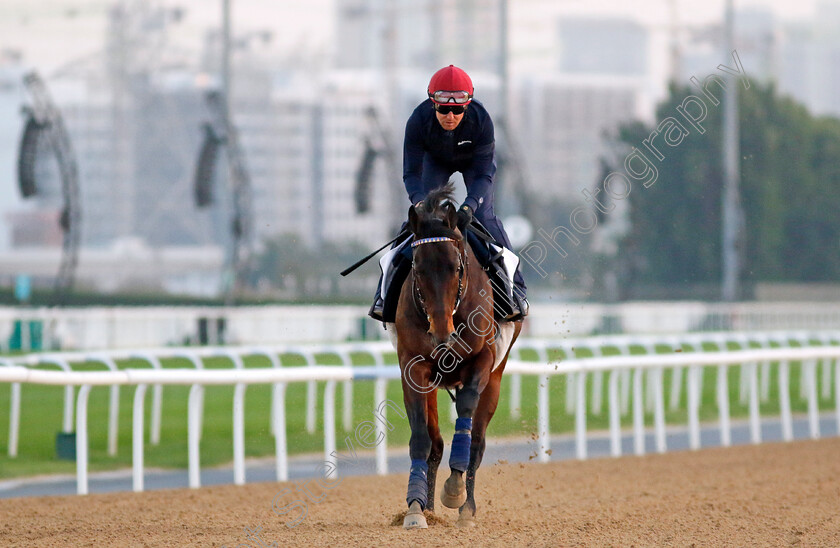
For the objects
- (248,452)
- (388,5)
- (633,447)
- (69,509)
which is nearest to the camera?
(69,509)

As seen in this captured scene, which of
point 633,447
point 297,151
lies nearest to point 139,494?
point 633,447

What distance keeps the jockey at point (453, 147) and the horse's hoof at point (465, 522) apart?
0.97 m

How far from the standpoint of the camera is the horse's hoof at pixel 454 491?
5.68m

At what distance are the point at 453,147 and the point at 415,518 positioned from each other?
1776mm

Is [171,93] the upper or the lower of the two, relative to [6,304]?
upper

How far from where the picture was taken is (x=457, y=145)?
627cm

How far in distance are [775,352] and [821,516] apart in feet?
18.6

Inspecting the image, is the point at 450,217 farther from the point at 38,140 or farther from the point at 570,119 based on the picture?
the point at 570,119

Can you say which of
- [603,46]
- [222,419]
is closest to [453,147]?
[222,419]

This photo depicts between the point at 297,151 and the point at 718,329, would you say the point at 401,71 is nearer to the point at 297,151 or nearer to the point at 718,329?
the point at 297,151

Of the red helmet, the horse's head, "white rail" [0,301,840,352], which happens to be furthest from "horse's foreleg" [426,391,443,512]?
"white rail" [0,301,840,352]

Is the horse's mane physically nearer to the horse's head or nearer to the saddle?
the horse's head

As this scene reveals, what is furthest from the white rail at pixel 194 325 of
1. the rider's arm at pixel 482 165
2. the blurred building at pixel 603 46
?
the blurred building at pixel 603 46

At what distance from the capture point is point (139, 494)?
7527 mm
